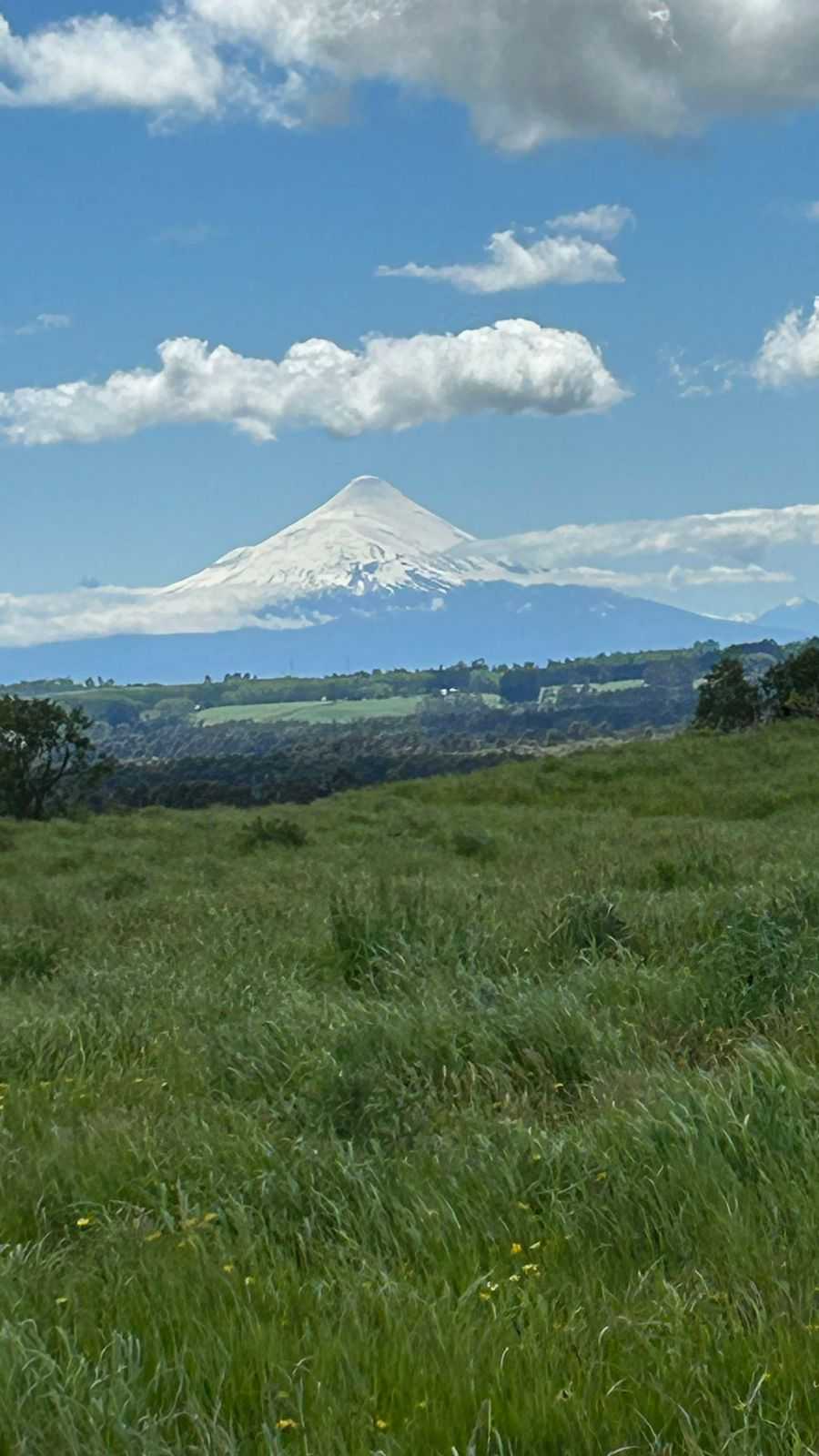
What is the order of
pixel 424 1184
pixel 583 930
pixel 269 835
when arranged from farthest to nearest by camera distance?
pixel 269 835
pixel 583 930
pixel 424 1184

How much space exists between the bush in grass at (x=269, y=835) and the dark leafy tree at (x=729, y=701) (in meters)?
43.9

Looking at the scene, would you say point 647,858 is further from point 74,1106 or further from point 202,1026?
point 74,1106

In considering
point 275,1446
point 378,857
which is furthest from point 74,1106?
point 378,857

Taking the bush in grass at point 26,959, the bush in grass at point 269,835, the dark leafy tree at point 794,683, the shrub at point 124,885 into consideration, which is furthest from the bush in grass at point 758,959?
the dark leafy tree at point 794,683

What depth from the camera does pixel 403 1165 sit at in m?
4.95

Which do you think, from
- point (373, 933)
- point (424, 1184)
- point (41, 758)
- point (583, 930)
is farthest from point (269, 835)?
point (41, 758)

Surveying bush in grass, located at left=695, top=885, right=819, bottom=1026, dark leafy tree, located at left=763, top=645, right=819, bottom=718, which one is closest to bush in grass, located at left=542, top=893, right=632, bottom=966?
bush in grass, located at left=695, top=885, right=819, bottom=1026

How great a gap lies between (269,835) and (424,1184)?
73.9ft

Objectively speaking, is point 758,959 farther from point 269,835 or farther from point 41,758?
point 41,758

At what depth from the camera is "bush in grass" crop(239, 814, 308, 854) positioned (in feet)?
85.4

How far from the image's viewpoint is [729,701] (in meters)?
68.5

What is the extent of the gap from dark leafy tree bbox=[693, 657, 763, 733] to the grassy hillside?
58.0 metres

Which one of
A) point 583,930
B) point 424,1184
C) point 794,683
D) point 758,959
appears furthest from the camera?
point 794,683

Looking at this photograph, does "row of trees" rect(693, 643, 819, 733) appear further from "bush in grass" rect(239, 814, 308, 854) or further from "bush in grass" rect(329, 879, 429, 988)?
"bush in grass" rect(329, 879, 429, 988)
